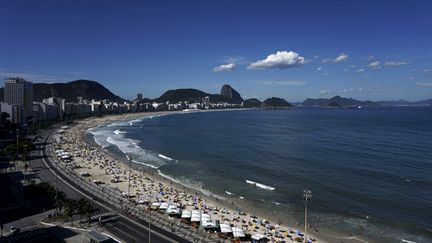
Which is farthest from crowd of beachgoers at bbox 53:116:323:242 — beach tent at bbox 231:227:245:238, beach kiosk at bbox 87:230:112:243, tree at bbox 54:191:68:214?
beach kiosk at bbox 87:230:112:243

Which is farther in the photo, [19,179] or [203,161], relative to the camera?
[203,161]

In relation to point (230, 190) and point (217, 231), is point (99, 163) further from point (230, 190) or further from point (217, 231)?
point (217, 231)

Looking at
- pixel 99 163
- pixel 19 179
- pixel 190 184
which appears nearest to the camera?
pixel 19 179

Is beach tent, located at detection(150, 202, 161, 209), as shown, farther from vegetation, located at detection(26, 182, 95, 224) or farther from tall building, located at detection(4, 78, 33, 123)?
tall building, located at detection(4, 78, 33, 123)

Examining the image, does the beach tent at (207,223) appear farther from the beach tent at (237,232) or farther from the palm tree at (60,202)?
the palm tree at (60,202)

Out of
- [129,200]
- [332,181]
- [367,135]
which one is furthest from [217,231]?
[367,135]

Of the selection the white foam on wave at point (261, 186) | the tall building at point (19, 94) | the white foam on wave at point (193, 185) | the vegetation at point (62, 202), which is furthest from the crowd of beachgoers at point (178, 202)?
the tall building at point (19, 94)
